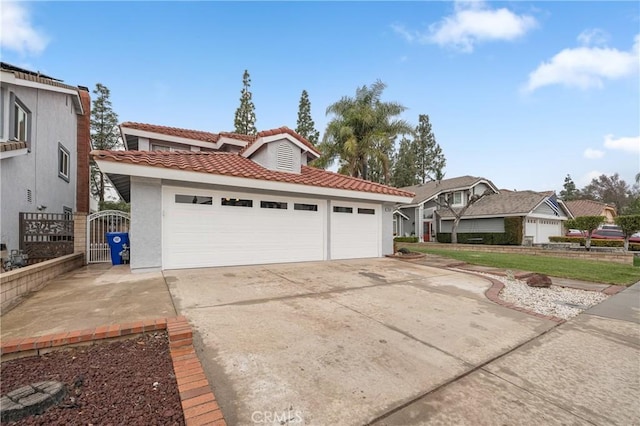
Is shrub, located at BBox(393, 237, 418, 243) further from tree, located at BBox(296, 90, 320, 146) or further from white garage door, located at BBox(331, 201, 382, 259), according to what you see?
tree, located at BBox(296, 90, 320, 146)

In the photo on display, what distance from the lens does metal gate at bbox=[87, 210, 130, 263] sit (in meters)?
9.11

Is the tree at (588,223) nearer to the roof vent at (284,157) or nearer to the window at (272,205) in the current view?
the roof vent at (284,157)

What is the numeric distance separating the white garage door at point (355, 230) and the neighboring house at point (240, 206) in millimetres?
41

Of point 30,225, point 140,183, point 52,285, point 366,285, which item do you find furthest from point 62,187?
point 366,285

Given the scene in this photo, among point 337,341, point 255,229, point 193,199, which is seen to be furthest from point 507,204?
point 337,341

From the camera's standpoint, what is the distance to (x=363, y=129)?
18.6 m

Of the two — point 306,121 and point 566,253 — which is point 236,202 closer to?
point 566,253

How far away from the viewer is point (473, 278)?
→ 831 cm

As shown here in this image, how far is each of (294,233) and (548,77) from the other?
14.7m

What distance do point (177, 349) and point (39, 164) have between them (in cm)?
1102

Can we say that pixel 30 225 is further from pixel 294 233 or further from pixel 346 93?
pixel 346 93

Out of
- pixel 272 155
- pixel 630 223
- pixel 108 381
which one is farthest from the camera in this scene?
pixel 630 223

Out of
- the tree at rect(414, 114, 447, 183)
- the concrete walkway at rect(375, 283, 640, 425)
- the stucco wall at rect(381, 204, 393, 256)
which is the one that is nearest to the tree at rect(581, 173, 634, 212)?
the tree at rect(414, 114, 447, 183)

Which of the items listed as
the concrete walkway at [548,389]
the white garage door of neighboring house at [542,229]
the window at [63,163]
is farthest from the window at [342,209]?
the white garage door of neighboring house at [542,229]
